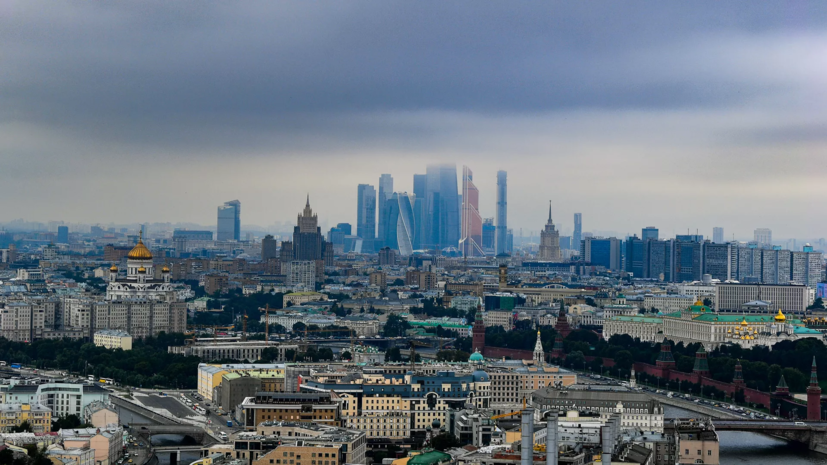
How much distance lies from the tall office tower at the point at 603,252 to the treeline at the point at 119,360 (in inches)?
4093

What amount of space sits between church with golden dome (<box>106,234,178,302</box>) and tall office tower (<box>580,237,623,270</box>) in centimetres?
9023

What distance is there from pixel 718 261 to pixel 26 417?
Answer: 111483 millimetres

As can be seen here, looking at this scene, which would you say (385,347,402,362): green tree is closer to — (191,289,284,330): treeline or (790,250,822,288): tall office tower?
(191,289,284,330): treeline

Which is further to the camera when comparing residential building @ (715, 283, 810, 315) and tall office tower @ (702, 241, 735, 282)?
tall office tower @ (702, 241, 735, 282)

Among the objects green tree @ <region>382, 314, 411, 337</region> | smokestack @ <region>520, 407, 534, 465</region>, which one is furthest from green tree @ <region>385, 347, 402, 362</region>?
smokestack @ <region>520, 407, 534, 465</region>

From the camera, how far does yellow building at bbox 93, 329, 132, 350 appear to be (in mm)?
85625

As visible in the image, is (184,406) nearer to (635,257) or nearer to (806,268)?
(806,268)

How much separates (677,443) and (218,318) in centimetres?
6583

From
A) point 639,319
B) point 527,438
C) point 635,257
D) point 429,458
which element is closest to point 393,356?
point 639,319

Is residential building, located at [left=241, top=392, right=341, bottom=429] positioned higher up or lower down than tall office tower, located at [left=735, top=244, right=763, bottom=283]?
lower down

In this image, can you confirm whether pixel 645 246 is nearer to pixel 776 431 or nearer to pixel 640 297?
pixel 640 297

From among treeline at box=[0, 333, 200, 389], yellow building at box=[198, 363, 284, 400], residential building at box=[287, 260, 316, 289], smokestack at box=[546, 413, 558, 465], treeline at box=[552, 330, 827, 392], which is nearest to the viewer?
smokestack at box=[546, 413, 558, 465]

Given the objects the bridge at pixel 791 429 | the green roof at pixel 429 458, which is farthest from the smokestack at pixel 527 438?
the bridge at pixel 791 429

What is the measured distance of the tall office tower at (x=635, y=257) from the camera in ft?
555
